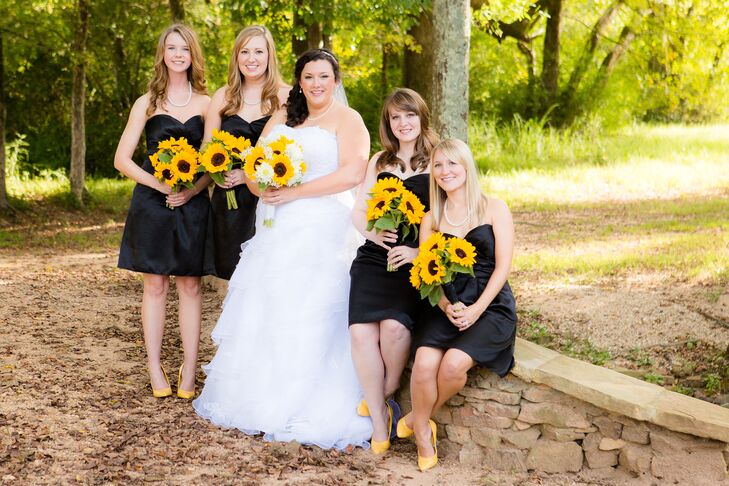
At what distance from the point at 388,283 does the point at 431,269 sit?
0.41 m

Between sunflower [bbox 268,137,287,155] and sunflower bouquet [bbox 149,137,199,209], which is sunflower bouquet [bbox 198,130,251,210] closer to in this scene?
sunflower bouquet [bbox 149,137,199,209]

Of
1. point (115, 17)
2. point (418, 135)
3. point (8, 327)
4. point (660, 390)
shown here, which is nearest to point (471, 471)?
point (660, 390)

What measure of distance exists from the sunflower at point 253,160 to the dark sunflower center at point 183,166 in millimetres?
347

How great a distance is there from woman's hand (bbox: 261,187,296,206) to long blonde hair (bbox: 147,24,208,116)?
83 cm

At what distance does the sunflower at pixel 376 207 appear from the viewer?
4152mm

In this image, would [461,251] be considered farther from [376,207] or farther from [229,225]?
[229,225]

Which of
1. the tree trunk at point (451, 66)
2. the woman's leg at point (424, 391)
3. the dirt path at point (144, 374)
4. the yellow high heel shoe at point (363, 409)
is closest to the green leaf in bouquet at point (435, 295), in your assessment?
the woman's leg at point (424, 391)

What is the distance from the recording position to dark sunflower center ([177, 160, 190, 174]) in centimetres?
459

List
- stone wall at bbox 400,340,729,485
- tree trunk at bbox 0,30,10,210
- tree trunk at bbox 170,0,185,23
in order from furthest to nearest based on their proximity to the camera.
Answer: tree trunk at bbox 0,30,10,210
tree trunk at bbox 170,0,185,23
stone wall at bbox 400,340,729,485

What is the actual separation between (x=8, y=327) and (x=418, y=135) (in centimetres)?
408

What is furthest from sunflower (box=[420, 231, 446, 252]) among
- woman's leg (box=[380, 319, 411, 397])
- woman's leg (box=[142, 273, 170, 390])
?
woman's leg (box=[142, 273, 170, 390])

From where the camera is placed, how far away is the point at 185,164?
459 cm

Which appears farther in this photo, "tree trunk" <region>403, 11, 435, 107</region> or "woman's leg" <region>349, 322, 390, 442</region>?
"tree trunk" <region>403, 11, 435, 107</region>

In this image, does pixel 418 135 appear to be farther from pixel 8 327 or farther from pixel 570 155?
pixel 570 155
